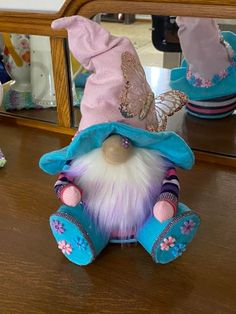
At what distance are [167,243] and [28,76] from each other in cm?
42

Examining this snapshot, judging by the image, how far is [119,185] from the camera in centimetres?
40

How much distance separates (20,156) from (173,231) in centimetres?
31

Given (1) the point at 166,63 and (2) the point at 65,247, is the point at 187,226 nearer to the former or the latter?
(2) the point at 65,247

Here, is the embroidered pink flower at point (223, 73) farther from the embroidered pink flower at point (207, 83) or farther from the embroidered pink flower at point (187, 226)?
the embroidered pink flower at point (187, 226)

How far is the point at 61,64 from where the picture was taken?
2.05ft

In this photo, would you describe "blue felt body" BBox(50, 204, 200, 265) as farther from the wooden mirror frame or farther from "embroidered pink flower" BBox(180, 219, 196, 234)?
the wooden mirror frame

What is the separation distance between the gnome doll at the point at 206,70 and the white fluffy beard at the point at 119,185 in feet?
0.73

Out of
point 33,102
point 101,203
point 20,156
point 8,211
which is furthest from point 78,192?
point 33,102

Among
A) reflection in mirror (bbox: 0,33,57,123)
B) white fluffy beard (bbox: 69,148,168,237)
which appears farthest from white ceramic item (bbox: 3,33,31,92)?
white fluffy beard (bbox: 69,148,168,237)

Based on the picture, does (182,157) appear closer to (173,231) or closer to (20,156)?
(173,231)

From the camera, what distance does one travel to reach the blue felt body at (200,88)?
594 millimetres

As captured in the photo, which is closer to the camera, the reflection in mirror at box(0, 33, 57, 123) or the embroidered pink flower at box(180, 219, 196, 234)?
the embroidered pink flower at box(180, 219, 196, 234)

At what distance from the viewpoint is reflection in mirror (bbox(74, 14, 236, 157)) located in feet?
1.81

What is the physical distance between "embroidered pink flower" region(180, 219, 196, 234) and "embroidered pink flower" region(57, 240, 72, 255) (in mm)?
113
